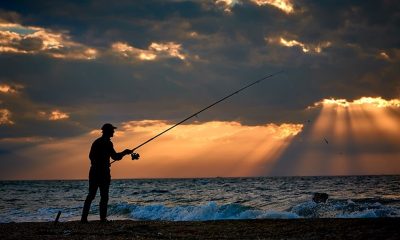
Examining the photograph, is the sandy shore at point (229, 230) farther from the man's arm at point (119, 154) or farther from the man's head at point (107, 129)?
the man's head at point (107, 129)

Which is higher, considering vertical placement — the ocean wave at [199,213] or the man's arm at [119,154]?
the man's arm at [119,154]

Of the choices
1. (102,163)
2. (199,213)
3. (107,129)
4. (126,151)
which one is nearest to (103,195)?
(102,163)

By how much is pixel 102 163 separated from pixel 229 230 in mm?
3263

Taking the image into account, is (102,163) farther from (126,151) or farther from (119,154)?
(126,151)

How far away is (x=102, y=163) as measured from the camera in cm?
918

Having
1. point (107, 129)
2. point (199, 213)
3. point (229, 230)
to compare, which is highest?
point (107, 129)

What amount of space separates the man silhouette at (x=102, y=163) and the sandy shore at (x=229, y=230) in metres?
0.65

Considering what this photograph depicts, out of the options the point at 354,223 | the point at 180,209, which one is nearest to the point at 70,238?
the point at 354,223

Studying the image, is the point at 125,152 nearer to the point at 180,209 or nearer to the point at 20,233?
the point at 20,233

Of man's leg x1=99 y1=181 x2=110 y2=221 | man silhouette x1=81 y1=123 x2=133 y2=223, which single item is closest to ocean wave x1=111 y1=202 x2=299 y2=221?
man's leg x1=99 y1=181 x2=110 y2=221

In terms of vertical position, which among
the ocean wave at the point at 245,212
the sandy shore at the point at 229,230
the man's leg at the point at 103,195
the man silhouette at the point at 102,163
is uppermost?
the man silhouette at the point at 102,163

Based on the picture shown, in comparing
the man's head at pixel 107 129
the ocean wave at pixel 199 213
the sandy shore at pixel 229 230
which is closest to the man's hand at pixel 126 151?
the man's head at pixel 107 129

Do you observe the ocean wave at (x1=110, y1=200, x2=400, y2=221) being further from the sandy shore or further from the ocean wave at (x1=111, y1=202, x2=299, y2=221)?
the sandy shore

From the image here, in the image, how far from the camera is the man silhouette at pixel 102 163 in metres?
9.11
